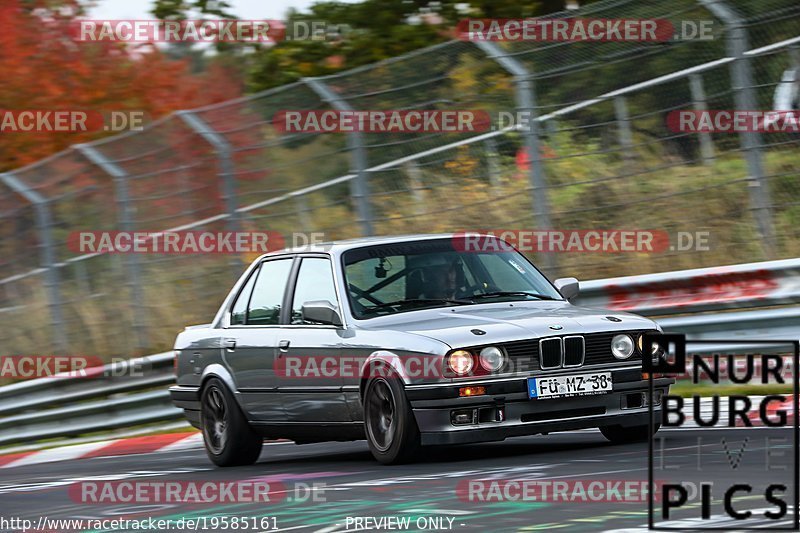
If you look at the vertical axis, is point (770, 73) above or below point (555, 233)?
above

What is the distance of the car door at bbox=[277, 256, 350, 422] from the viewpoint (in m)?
9.95

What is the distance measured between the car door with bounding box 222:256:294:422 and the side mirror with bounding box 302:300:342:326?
63cm

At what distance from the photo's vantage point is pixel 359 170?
15164mm

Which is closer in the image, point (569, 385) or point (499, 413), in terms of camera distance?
point (499, 413)

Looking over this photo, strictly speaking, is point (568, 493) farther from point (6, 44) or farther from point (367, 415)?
point (6, 44)

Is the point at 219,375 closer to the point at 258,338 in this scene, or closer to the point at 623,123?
the point at 258,338

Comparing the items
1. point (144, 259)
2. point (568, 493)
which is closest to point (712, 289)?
point (568, 493)

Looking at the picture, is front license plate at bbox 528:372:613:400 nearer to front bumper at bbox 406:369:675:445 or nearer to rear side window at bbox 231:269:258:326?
front bumper at bbox 406:369:675:445

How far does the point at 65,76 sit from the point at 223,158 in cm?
1605

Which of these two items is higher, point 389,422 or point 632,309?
point 632,309

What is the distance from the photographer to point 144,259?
1778 cm

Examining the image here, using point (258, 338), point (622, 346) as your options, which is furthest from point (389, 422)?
point (258, 338)

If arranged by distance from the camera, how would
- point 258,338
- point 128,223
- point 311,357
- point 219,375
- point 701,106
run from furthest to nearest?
point 128,223 → point 701,106 → point 219,375 → point 258,338 → point 311,357

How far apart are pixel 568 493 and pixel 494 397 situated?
1.77 metres
